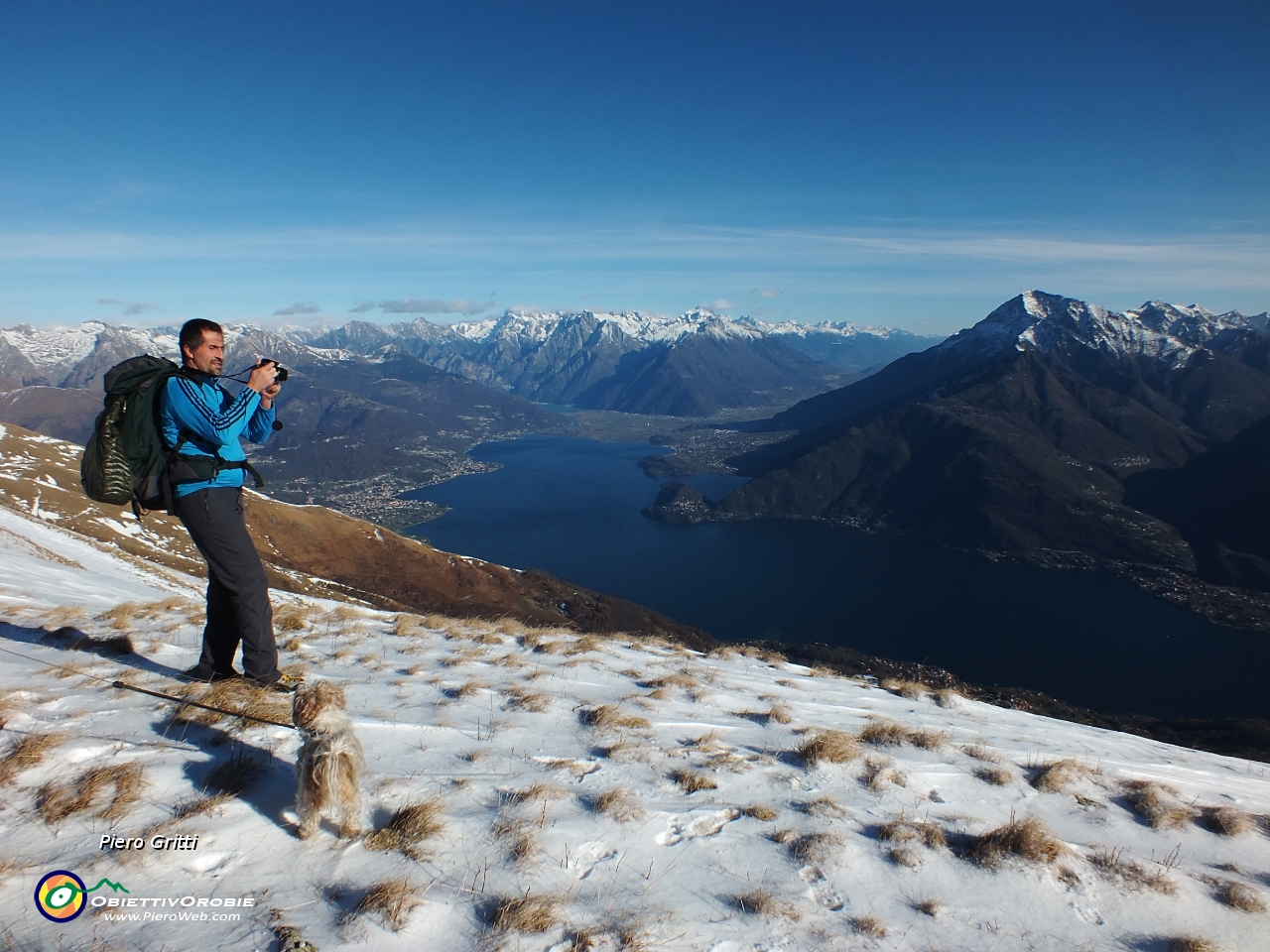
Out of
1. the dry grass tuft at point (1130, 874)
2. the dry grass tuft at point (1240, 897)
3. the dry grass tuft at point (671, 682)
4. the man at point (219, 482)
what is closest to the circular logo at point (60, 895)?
the man at point (219, 482)

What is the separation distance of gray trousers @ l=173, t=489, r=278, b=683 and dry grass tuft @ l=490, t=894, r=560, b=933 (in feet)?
13.0

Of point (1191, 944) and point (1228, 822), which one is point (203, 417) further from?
point (1228, 822)

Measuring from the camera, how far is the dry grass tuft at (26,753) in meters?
4.09

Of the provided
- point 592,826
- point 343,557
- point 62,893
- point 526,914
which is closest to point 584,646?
point 592,826

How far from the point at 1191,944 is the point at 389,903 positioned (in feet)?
16.6

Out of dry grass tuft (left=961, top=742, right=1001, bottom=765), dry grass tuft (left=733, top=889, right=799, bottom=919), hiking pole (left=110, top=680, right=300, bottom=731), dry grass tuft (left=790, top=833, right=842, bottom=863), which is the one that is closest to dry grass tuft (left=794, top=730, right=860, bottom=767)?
dry grass tuft (left=790, top=833, right=842, bottom=863)

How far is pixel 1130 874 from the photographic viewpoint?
4.49 meters

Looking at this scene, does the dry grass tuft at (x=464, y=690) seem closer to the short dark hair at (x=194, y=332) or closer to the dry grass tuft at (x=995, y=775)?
the short dark hair at (x=194, y=332)

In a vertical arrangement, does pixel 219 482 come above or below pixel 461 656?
above

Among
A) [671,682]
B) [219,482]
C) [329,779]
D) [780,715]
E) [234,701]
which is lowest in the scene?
[671,682]

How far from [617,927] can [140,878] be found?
274cm

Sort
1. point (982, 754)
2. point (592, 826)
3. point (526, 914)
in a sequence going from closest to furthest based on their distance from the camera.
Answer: point (526, 914) → point (592, 826) → point (982, 754)

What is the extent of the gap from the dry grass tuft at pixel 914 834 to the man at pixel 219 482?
5783mm

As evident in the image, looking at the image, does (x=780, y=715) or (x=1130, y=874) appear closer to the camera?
(x=1130, y=874)
